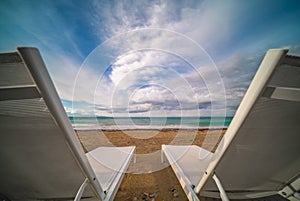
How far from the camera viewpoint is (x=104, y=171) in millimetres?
1566

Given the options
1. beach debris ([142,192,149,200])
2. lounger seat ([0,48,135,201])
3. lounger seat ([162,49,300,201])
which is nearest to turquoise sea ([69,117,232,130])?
beach debris ([142,192,149,200])

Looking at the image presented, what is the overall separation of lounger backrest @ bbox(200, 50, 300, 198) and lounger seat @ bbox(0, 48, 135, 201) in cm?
87

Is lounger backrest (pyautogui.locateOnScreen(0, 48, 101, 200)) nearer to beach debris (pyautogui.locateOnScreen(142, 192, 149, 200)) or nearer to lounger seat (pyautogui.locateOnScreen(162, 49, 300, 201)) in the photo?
beach debris (pyautogui.locateOnScreen(142, 192, 149, 200))

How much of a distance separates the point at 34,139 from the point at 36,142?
0.08 ft

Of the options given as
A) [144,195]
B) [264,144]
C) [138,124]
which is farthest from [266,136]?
[138,124]

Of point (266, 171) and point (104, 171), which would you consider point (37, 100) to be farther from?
point (266, 171)

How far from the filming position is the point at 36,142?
0.81 metres

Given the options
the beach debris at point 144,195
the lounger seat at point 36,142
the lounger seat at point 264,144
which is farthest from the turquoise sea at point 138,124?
the lounger seat at point 264,144

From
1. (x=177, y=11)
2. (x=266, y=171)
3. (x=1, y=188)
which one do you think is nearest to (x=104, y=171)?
(x=1, y=188)

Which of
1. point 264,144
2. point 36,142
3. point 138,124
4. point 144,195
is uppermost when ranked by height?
point 36,142

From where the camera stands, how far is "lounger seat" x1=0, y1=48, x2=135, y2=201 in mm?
545

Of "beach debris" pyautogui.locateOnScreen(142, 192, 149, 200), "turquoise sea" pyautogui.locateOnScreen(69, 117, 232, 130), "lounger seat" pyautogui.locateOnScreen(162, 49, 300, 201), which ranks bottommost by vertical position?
"turquoise sea" pyautogui.locateOnScreen(69, 117, 232, 130)

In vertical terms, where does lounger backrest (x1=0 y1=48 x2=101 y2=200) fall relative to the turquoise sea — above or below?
above

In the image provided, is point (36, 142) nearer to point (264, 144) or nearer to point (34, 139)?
point (34, 139)
